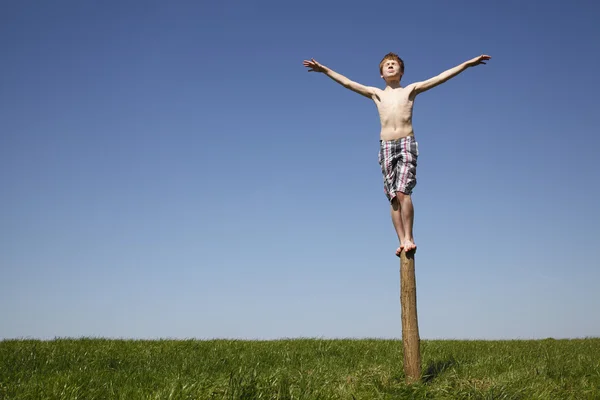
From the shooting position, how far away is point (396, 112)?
26.0ft

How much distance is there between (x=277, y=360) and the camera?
963cm

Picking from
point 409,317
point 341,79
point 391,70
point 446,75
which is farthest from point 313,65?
point 409,317

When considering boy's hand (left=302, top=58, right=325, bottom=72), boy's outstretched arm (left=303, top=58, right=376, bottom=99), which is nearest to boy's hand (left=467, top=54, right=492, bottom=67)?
boy's outstretched arm (left=303, top=58, right=376, bottom=99)

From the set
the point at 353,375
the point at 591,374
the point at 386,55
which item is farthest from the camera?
the point at 591,374

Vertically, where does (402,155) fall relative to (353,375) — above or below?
above

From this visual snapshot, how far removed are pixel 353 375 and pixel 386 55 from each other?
4778 mm

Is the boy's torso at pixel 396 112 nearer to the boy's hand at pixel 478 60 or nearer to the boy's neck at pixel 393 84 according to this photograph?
the boy's neck at pixel 393 84

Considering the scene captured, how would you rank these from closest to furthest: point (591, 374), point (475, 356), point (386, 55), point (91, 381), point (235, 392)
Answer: point (235, 392), point (91, 381), point (386, 55), point (591, 374), point (475, 356)

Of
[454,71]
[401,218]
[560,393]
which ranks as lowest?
[560,393]

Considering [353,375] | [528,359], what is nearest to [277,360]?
[353,375]

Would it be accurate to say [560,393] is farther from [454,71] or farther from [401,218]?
[454,71]

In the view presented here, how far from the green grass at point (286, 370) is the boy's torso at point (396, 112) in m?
3.39

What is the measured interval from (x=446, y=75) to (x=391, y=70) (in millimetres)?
835

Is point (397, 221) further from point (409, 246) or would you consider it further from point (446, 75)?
point (446, 75)
